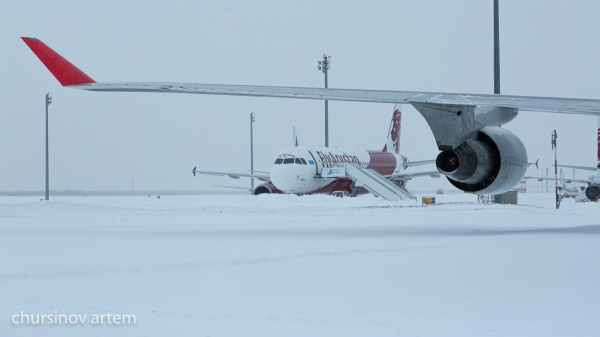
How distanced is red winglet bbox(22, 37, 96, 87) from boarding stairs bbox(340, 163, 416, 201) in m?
16.6

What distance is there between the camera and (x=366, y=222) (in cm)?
1250

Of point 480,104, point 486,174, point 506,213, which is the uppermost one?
point 480,104

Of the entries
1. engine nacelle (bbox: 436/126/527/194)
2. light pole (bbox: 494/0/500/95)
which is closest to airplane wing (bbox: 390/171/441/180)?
light pole (bbox: 494/0/500/95)

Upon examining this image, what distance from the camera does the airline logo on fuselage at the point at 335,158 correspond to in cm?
2817

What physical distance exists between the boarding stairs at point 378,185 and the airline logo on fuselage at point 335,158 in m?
1.69

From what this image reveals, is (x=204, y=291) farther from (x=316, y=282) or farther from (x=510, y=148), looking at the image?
(x=510, y=148)

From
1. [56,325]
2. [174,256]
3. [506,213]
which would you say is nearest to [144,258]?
[174,256]

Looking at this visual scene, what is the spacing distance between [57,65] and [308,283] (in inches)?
246

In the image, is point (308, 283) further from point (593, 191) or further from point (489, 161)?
point (593, 191)

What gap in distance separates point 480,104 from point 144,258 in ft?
18.7

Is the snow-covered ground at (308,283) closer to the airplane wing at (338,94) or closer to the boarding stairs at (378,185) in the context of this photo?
the airplane wing at (338,94)

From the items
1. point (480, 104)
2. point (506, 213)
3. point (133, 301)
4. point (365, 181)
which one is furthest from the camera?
point (365, 181)

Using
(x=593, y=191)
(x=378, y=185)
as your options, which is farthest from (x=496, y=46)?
(x=593, y=191)

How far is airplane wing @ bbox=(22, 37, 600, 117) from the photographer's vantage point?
823 centimetres
